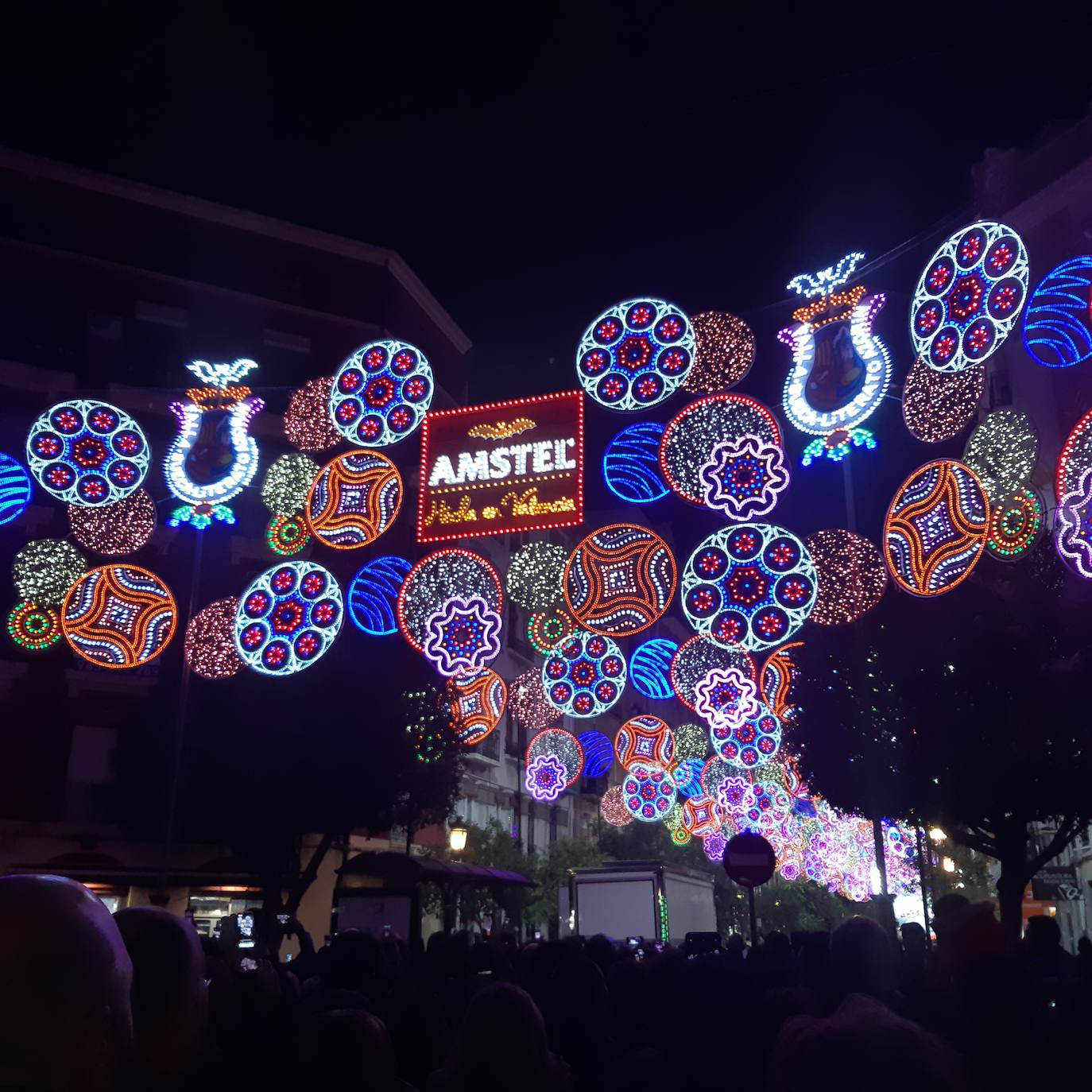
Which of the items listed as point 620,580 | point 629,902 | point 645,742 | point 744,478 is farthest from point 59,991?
point 629,902

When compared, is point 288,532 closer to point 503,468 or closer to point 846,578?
point 503,468

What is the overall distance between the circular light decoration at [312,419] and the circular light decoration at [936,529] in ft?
27.3

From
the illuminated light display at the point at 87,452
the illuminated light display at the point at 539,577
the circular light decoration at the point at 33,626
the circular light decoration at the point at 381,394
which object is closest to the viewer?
the circular light decoration at the point at 381,394

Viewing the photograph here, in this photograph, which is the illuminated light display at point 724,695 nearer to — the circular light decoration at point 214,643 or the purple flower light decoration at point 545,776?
the purple flower light decoration at point 545,776

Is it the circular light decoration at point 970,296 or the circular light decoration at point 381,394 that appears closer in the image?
the circular light decoration at point 970,296

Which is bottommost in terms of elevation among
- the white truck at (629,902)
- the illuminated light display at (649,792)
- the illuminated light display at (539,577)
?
the white truck at (629,902)

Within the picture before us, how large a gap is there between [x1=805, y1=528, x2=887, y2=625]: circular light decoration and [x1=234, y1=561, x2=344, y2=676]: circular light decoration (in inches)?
256

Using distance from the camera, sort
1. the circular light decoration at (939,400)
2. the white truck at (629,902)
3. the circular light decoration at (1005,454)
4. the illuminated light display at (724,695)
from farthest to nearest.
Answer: the white truck at (629,902) → the illuminated light display at (724,695) → the circular light decoration at (1005,454) → the circular light decoration at (939,400)

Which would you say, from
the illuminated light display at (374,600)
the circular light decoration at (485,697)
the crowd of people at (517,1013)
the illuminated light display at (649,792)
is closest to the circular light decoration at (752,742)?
the circular light decoration at (485,697)

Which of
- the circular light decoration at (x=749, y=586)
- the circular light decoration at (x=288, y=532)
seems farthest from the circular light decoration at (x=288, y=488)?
the circular light decoration at (x=749, y=586)

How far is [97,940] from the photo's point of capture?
1.81m

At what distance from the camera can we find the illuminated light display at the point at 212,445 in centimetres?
1608

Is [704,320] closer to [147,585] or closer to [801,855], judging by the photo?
[147,585]

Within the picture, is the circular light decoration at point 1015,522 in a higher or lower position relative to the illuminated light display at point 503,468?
lower
